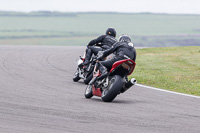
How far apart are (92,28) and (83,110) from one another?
6230cm

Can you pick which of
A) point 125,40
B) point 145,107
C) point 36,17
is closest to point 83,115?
point 145,107

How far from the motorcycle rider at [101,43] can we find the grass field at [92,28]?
36.9 m

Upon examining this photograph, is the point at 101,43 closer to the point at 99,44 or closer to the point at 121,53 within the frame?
the point at 99,44

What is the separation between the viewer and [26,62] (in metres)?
23.9

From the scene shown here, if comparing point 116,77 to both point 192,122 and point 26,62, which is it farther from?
point 26,62

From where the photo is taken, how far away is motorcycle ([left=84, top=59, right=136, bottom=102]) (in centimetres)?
1187

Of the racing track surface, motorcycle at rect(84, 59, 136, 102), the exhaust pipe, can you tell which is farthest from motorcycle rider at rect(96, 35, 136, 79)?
the racing track surface

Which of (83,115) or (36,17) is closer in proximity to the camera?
(83,115)

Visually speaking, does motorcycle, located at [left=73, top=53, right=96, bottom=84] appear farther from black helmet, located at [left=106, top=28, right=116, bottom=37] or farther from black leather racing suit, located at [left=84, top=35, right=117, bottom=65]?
black helmet, located at [left=106, top=28, right=116, bottom=37]

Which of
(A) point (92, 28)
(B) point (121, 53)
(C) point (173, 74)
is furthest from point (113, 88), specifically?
(A) point (92, 28)

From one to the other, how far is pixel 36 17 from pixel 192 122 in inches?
3215

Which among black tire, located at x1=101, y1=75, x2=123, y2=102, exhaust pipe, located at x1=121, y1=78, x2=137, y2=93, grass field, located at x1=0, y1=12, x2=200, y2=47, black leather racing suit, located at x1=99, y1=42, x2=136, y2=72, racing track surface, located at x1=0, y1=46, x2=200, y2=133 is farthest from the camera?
grass field, located at x1=0, y1=12, x2=200, y2=47

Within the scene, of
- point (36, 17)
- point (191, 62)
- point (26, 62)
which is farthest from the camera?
point (36, 17)

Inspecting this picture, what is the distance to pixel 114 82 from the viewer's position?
11.9 metres
